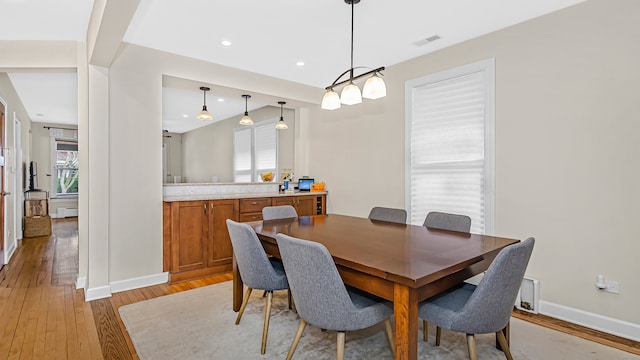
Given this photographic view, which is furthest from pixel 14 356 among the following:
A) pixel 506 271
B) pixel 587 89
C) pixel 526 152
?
pixel 587 89

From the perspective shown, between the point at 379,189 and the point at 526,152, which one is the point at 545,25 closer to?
the point at 526,152

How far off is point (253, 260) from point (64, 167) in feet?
30.4

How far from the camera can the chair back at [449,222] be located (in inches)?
98.7

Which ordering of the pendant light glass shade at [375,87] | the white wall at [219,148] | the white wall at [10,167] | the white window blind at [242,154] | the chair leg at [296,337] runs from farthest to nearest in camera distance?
the white window blind at [242,154], the white wall at [219,148], the white wall at [10,167], the pendant light glass shade at [375,87], the chair leg at [296,337]

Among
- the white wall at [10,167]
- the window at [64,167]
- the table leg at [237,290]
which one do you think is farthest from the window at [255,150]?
the window at [64,167]

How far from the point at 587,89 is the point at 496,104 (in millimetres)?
679

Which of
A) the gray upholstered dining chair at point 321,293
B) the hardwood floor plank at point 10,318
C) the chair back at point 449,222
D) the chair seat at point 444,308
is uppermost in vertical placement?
the chair back at point 449,222

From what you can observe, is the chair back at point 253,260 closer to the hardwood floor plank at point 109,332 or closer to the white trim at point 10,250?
the hardwood floor plank at point 109,332

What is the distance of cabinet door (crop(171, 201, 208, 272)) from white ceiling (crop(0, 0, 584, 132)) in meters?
1.53

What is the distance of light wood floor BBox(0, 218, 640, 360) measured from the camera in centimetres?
214

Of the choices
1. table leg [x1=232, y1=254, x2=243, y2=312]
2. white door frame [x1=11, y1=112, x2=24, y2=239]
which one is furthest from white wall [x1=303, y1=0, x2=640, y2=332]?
white door frame [x1=11, y1=112, x2=24, y2=239]

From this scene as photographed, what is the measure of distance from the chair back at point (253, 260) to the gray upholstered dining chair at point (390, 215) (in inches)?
49.6

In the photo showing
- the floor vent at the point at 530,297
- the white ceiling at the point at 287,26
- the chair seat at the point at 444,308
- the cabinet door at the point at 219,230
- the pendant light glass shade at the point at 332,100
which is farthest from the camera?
the cabinet door at the point at 219,230

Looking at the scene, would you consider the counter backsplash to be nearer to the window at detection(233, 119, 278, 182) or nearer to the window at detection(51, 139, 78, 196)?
the window at detection(233, 119, 278, 182)
